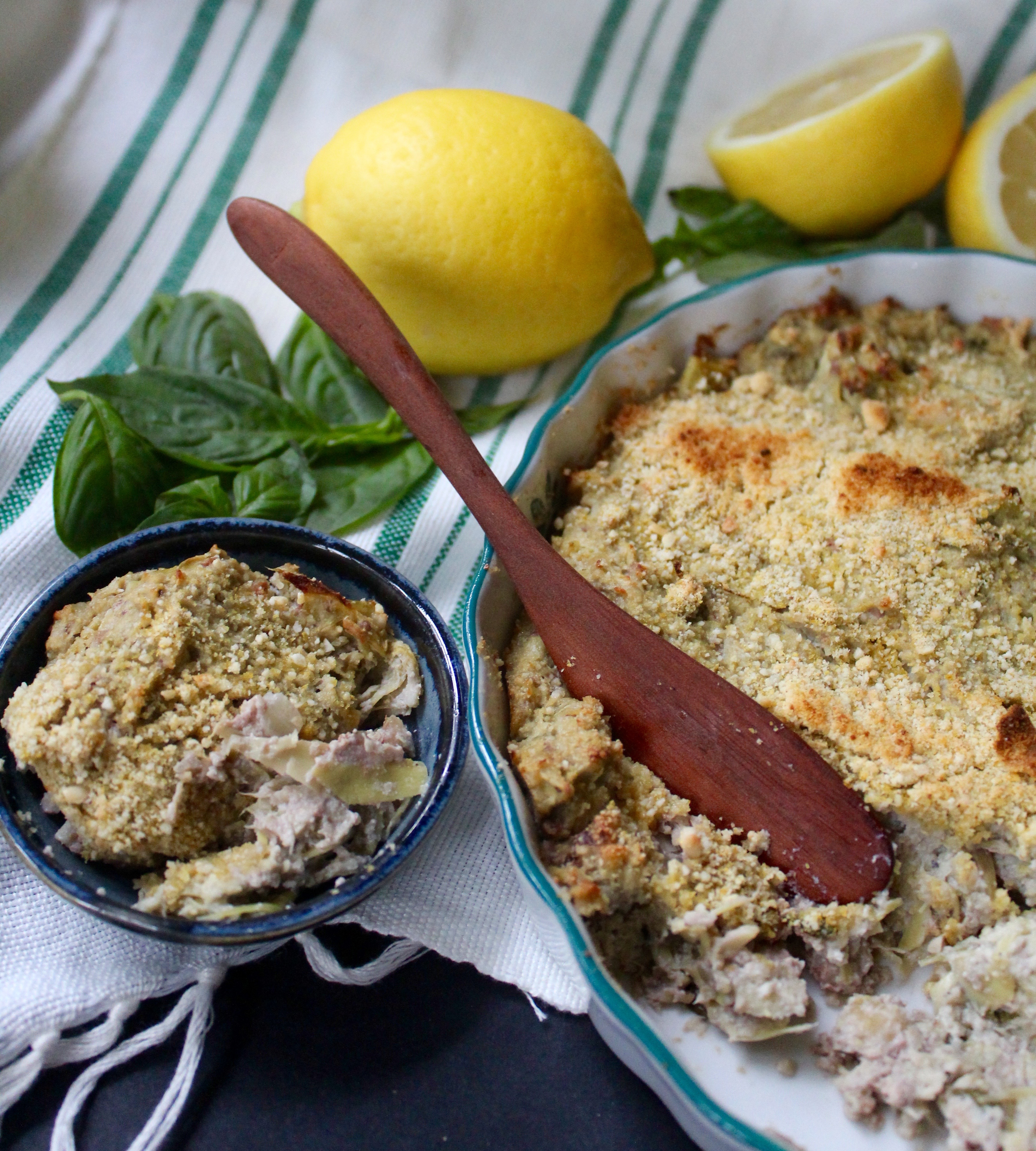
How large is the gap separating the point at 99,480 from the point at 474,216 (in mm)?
916

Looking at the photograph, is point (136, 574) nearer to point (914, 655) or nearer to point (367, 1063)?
point (367, 1063)

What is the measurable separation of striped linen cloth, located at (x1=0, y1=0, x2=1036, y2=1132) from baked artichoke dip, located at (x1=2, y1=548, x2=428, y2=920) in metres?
0.48

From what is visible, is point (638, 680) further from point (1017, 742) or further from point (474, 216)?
point (474, 216)

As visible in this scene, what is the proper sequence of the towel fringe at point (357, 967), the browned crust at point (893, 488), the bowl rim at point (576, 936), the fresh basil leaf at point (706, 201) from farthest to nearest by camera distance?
1. the fresh basil leaf at point (706, 201)
2. the browned crust at point (893, 488)
3. the towel fringe at point (357, 967)
4. the bowl rim at point (576, 936)

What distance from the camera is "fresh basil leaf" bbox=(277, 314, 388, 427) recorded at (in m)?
2.34

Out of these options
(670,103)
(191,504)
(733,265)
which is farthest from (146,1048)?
(670,103)

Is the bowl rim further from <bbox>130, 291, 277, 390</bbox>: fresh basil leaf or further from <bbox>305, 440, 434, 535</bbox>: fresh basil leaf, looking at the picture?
<bbox>130, 291, 277, 390</bbox>: fresh basil leaf

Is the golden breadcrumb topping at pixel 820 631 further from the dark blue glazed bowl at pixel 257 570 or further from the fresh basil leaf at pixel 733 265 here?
the fresh basil leaf at pixel 733 265

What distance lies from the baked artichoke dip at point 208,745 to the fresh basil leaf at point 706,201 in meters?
1.50

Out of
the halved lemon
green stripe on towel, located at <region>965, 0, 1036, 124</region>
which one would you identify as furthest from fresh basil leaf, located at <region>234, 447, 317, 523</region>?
green stripe on towel, located at <region>965, 0, 1036, 124</region>

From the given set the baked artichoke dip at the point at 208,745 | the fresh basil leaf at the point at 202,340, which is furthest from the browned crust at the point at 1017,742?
the fresh basil leaf at the point at 202,340

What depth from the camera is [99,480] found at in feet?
6.74

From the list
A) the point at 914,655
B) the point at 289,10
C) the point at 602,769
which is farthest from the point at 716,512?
the point at 289,10

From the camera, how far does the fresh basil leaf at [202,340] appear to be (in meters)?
2.33
